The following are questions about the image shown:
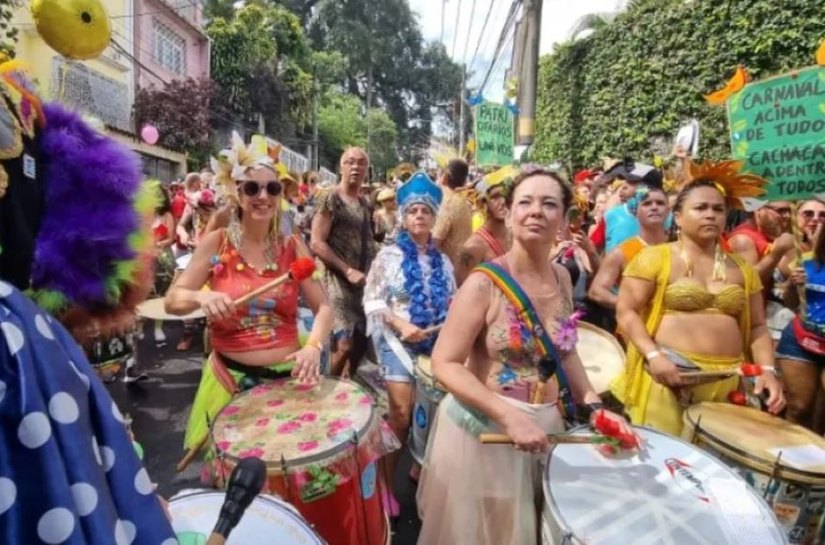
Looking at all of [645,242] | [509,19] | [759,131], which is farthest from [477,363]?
[509,19]

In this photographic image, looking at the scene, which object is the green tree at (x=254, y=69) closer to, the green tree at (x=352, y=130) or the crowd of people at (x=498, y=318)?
the green tree at (x=352, y=130)

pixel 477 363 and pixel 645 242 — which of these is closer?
pixel 477 363

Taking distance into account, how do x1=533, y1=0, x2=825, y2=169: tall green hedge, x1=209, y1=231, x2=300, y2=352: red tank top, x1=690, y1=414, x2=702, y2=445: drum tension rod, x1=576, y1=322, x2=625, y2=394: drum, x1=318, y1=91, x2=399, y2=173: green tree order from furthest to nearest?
x1=318, y1=91, x2=399, y2=173: green tree, x1=533, y1=0, x2=825, y2=169: tall green hedge, x1=576, y1=322, x2=625, y2=394: drum, x1=209, y1=231, x2=300, y2=352: red tank top, x1=690, y1=414, x2=702, y2=445: drum tension rod

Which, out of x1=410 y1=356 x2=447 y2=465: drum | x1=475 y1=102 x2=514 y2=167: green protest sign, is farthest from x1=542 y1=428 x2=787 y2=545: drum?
x1=475 y1=102 x2=514 y2=167: green protest sign

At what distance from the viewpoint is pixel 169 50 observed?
25406mm

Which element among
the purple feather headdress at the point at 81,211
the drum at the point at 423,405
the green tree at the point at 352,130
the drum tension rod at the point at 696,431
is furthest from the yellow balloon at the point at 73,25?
the green tree at the point at 352,130

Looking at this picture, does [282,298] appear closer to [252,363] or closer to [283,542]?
[252,363]

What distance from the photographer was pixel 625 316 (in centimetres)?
279

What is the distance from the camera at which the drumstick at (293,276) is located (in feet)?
7.79

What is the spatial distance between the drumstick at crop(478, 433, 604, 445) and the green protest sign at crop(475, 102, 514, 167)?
251 inches

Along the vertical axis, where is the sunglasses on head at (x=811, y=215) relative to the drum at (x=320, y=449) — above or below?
above

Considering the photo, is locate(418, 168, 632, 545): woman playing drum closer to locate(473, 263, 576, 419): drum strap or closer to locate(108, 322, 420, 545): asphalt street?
locate(473, 263, 576, 419): drum strap

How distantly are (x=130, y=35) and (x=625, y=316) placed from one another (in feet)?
81.3

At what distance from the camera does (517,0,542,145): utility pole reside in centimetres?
1074
